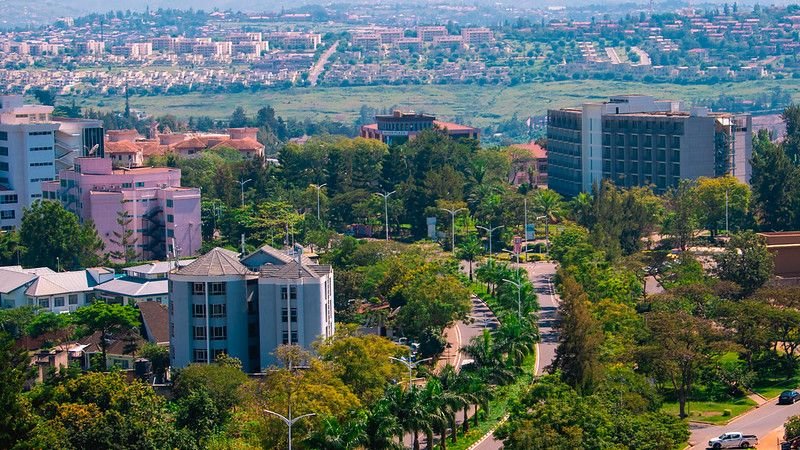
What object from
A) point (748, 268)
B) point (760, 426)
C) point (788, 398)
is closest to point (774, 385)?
point (788, 398)

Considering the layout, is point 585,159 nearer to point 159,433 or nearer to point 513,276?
point 513,276

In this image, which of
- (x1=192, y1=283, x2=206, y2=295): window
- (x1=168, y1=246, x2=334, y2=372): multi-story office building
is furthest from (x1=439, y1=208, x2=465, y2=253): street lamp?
(x1=192, y1=283, x2=206, y2=295): window

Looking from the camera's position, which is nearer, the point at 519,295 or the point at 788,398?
the point at 788,398

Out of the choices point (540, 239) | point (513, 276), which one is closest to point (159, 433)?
point (513, 276)

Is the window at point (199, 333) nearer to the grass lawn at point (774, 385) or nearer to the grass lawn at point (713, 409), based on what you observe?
the grass lawn at point (713, 409)

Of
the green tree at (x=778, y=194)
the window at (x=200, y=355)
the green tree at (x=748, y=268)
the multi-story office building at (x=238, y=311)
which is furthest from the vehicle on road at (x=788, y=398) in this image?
the green tree at (x=778, y=194)

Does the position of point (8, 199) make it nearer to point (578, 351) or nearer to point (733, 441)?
point (578, 351)

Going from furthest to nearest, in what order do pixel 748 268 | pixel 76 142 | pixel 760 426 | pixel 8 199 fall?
pixel 76 142
pixel 8 199
pixel 748 268
pixel 760 426
